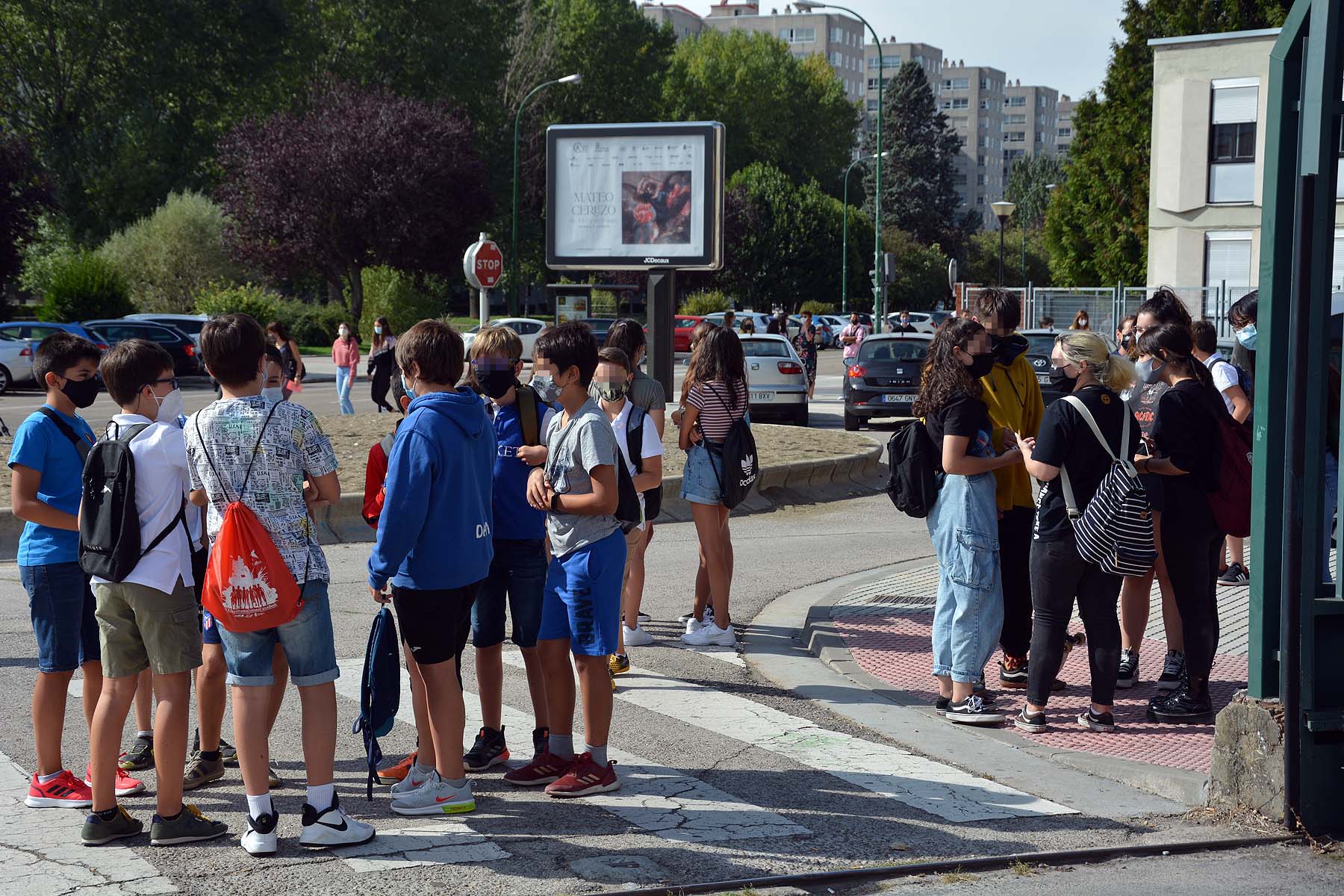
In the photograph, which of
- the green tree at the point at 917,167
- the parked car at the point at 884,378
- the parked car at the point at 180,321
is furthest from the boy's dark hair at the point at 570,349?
the green tree at the point at 917,167

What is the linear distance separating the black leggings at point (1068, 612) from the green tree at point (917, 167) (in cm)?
9462

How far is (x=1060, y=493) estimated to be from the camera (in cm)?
597

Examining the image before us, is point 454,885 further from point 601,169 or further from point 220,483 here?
point 601,169

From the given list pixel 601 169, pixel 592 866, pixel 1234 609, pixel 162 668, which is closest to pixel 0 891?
pixel 162 668

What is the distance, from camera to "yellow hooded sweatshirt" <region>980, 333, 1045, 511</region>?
258 inches

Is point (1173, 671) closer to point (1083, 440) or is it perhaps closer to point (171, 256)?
point (1083, 440)

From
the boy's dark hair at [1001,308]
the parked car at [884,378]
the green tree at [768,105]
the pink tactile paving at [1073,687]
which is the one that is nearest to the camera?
the pink tactile paving at [1073,687]

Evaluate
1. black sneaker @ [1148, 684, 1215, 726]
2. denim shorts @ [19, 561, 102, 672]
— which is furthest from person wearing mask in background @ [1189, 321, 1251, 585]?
denim shorts @ [19, 561, 102, 672]

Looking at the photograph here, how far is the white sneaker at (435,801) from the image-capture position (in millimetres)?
4969

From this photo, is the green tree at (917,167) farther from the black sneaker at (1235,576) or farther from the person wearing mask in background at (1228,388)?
the black sneaker at (1235,576)

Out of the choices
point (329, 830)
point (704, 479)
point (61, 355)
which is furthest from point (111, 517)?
point (704, 479)

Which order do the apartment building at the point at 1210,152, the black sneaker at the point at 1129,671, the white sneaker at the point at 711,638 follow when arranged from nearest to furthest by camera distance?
the black sneaker at the point at 1129,671, the white sneaker at the point at 711,638, the apartment building at the point at 1210,152

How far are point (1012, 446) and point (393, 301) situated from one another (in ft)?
155

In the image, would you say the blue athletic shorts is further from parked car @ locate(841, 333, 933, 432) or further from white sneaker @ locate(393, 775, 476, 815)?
parked car @ locate(841, 333, 933, 432)
